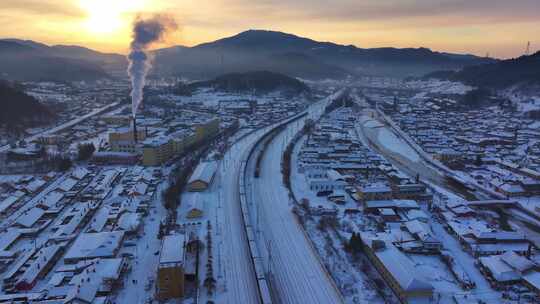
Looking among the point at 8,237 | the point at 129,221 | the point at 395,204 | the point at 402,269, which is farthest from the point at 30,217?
the point at 395,204

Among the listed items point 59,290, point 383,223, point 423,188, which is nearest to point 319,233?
point 383,223

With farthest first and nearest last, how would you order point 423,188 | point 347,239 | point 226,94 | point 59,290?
point 226,94 < point 423,188 < point 347,239 < point 59,290

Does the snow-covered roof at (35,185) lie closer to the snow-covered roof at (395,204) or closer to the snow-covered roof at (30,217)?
the snow-covered roof at (30,217)

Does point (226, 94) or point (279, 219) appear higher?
point (226, 94)

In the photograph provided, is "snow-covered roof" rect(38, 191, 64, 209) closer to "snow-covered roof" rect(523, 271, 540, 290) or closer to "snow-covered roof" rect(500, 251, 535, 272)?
"snow-covered roof" rect(500, 251, 535, 272)

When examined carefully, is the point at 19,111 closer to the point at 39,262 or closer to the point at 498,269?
the point at 39,262

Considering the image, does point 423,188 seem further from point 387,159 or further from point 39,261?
point 39,261
